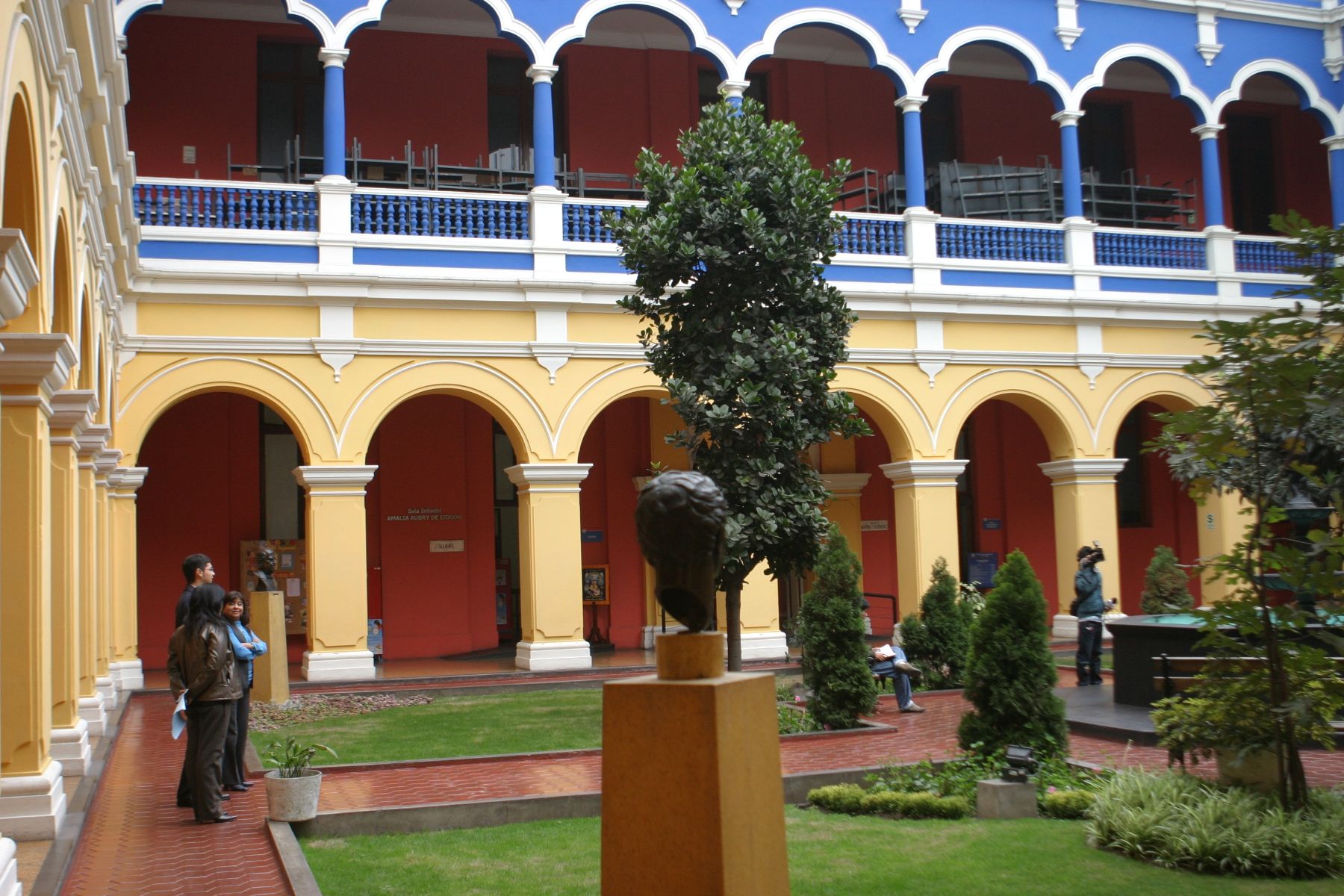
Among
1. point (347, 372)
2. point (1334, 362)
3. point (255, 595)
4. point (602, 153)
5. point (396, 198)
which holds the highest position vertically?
point (602, 153)

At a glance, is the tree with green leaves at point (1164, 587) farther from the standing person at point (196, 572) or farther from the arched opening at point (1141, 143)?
the standing person at point (196, 572)

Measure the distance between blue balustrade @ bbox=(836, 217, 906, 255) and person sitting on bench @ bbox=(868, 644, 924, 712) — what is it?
784cm

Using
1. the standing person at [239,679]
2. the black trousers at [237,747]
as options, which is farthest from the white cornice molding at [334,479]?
the black trousers at [237,747]

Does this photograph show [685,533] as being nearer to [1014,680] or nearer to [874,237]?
[1014,680]

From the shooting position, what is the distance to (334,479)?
1731 cm

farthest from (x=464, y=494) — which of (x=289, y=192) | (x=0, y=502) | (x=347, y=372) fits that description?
(x=0, y=502)

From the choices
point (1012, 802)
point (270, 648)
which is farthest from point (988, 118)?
point (1012, 802)

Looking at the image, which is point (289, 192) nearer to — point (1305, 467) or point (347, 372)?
point (347, 372)

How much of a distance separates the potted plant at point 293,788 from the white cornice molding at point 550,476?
9796 mm

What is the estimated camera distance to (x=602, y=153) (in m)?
21.8

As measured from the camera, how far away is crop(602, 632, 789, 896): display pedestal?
4668 millimetres

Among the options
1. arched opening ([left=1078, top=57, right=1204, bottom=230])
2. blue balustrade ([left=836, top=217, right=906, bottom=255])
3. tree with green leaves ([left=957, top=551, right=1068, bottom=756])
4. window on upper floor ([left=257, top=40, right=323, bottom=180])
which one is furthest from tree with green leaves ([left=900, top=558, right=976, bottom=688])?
window on upper floor ([left=257, top=40, right=323, bottom=180])

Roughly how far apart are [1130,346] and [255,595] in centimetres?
1416

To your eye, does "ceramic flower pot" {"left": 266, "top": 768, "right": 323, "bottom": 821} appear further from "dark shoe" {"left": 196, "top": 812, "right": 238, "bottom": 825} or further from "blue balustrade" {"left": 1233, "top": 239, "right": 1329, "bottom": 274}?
"blue balustrade" {"left": 1233, "top": 239, "right": 1329, "bottom": 274}
